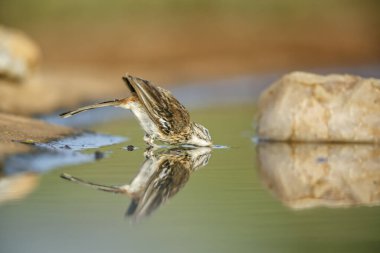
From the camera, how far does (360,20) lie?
2927 cm

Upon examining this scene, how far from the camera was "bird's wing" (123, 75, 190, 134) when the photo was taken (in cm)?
980

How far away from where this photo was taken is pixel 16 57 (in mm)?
16531

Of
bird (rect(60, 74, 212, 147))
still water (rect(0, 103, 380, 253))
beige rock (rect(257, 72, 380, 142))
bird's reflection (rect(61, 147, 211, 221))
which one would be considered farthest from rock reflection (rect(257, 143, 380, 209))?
bird (rect(60, 74, 212, 147))

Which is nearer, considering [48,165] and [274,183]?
[274,183]

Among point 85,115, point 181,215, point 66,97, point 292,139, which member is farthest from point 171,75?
point 181,215

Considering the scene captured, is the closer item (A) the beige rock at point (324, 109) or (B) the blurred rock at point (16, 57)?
(A) the beige rock at point (324, 109)

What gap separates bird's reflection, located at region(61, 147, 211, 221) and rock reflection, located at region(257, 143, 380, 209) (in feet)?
2.39

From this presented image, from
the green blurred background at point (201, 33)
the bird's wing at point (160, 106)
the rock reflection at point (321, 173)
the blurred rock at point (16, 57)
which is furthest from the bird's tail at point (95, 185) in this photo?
the green blurred background at point (201, 33)

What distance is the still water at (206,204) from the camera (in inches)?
224

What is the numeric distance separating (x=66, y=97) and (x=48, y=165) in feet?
29.3

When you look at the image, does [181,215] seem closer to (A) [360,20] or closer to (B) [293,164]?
(B) [293,164]

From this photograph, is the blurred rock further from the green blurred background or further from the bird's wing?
the green blurred background

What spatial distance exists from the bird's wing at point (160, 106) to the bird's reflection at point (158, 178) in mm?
325

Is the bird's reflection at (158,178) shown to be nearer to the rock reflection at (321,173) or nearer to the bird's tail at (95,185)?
the bird's tail at (95,185)
